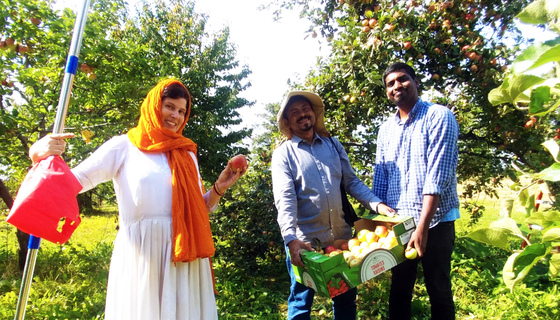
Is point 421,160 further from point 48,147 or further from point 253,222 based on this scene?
point 253,222

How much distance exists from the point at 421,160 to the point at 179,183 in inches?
51.7

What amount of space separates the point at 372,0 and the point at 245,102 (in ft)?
33.9

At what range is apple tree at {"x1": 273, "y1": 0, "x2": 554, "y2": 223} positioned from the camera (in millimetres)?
2938

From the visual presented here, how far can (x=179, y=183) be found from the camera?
1682mm

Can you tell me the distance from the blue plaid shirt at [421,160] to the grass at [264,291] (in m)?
0.97

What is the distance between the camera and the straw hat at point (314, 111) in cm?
217

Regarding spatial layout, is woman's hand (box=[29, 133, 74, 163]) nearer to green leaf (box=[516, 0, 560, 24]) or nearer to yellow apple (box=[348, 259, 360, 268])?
yellow apple (box=[348, 259, 360, 268])

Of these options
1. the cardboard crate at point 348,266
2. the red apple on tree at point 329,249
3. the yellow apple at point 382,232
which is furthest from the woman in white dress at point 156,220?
the yellow apple at point 382,232

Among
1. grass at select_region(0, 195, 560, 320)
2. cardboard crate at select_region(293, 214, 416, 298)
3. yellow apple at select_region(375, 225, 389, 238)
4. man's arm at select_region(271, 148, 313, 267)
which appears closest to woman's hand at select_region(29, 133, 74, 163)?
man's arm at select_region(271, 148, 313, 267)

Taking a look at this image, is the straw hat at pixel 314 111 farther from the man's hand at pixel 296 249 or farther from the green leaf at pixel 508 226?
the green leaf at pixel 508 226

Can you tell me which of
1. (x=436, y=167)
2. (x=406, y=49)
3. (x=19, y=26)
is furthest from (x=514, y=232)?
(x=19, y=26)

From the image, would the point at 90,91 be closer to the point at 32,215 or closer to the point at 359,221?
the point at 32,215

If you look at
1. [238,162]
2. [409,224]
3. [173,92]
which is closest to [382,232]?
[409,224]

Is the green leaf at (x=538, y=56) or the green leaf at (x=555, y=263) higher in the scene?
the green leaf at (x=538, y=56)
